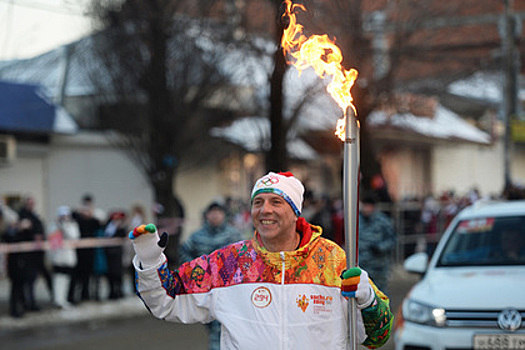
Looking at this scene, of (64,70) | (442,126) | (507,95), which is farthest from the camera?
(442,126)

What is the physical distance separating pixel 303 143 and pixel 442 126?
6992 mm

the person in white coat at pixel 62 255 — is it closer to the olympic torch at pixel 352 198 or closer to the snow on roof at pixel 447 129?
the olympic torch at pixel 352 198

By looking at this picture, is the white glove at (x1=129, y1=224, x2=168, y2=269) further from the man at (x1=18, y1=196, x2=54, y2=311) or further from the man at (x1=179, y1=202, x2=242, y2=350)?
the man at (x1=18, y1=196, x2=54, y2=311)

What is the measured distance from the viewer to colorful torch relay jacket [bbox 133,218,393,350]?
341cm

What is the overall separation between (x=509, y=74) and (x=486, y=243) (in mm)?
9911

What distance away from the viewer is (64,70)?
20500 millimetres

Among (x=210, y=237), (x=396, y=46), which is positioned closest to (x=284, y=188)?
(x=210, y=237)

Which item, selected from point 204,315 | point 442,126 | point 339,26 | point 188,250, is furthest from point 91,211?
point 442,126

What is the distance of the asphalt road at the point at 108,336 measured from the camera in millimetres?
9328

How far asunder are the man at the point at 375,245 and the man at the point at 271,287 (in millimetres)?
4796

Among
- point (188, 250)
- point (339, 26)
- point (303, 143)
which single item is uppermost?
point (339, 26)

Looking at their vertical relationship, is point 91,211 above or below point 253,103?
below

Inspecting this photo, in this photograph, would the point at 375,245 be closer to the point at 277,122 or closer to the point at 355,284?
the point at 277,122

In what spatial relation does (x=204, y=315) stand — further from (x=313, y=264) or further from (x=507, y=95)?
(x=507, y=95)
